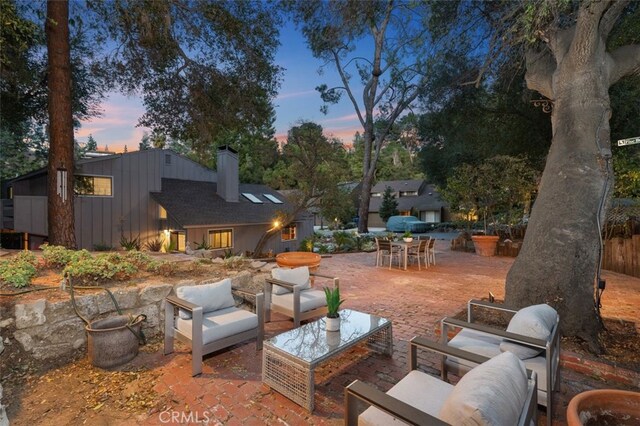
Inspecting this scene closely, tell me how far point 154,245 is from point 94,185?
321 centimetres

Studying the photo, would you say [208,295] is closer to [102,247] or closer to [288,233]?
[102,247]

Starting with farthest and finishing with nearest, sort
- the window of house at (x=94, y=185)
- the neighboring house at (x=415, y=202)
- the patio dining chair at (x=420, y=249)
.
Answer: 1. the neighboring house at (x=415, y=202)
2. the window of house at (x=94, y=185)
3. the patio dining chair at (x=420, y=249)

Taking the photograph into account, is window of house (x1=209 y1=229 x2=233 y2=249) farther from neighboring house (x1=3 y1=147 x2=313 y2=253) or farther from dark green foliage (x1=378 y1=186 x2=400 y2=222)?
dark green foliage (x1=378 y1=186 x2=400 y2=222)

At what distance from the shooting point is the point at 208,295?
11.6ft

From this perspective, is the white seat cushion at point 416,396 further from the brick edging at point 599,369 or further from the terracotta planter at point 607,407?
the brick edging at point 599,369

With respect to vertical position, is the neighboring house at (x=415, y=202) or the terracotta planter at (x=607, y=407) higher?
the neighboring house at (x=415, y=202)

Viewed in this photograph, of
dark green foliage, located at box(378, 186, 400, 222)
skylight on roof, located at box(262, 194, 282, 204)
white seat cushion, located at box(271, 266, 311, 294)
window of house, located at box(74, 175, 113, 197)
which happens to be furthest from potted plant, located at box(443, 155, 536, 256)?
dark green foliage, located at box(378, 186, 400, 222)

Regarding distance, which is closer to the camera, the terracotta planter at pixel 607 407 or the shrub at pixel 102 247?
the terracotta planter at pixel 607 407

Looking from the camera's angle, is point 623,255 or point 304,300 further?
point 623,255

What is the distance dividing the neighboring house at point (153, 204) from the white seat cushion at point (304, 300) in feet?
28.3

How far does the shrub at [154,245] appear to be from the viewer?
1254cm

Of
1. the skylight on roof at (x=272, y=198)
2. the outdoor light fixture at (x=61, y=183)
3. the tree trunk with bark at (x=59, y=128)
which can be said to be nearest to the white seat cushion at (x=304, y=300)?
the tree trunk with bark at (x=59, y=128)

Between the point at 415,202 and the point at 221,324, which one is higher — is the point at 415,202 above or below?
above

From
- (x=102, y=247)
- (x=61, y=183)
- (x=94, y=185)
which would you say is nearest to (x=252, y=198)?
(x=94, y=185)
